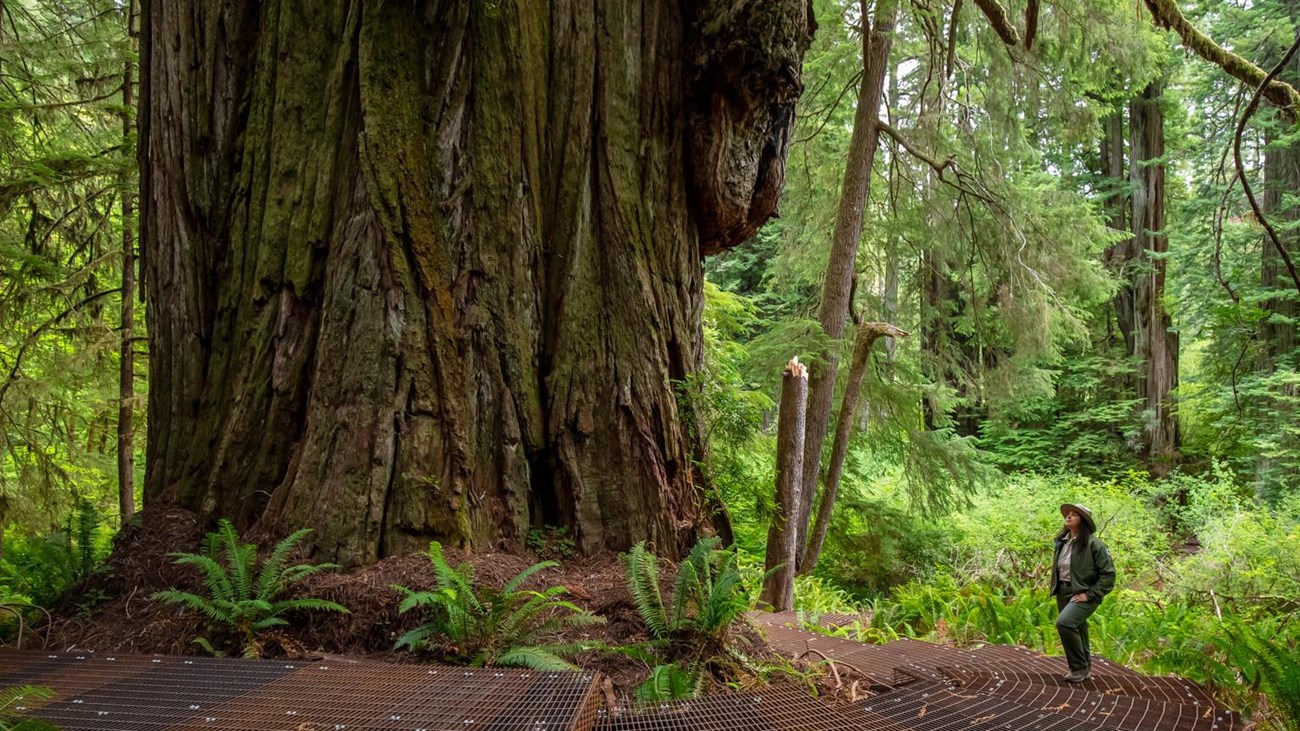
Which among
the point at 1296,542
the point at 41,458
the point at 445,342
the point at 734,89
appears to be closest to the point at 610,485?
the point at 445,342

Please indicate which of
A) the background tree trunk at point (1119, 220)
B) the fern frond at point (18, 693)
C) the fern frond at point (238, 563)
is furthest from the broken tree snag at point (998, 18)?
the background tree trunk at point (1119, 220)

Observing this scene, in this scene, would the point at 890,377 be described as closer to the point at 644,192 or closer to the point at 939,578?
the point at 939,578

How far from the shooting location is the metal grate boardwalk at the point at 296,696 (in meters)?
2.28

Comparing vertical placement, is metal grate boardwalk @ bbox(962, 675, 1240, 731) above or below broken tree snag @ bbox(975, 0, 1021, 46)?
below

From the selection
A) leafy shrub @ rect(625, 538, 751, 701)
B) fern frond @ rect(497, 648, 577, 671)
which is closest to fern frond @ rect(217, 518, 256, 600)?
fern frond @ rect(497, 648, 577, 671)

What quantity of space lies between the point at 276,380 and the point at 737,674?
2.57 m

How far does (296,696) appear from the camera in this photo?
2.49m

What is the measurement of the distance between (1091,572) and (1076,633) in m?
0.46

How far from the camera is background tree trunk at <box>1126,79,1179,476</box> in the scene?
15.9m

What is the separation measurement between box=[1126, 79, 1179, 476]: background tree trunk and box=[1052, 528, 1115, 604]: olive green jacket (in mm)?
13552

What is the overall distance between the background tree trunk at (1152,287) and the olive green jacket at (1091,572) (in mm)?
13552

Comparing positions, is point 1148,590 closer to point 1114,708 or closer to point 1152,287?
point 1114,708

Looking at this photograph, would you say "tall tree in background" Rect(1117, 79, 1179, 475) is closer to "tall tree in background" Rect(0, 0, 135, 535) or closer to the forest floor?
the forest floor

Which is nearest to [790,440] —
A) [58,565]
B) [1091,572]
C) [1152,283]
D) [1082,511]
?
[1082,511]
